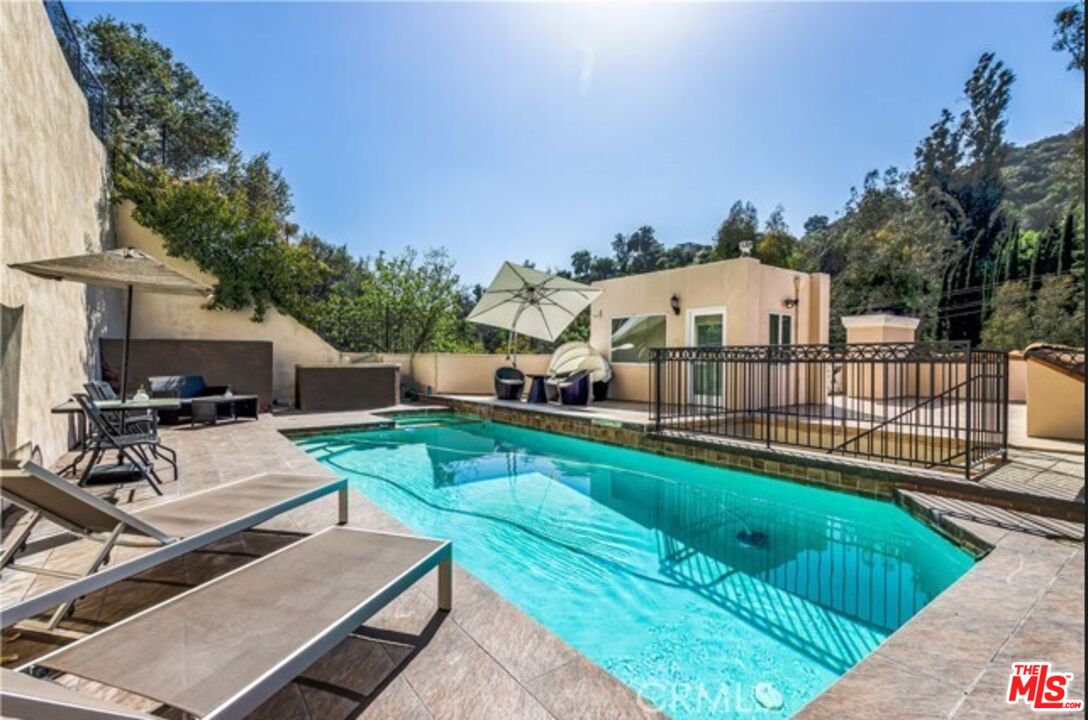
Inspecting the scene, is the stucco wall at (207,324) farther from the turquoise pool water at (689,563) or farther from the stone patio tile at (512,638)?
the stone patio tile at (512,638)

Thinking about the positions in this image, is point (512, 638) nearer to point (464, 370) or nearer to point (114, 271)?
point (114, 271)

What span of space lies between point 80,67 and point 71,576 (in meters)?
9.58

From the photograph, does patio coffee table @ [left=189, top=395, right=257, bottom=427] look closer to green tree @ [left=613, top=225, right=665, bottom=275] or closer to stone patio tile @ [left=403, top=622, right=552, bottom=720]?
stone patio tile @ [left=403, top=622, right=552, bottom=720]

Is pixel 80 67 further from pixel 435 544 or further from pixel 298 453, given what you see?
pixel 435 544

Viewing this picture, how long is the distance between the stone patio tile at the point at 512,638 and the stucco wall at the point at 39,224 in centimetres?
451

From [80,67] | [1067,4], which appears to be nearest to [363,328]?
[80,67]

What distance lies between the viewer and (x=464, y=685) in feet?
6.52

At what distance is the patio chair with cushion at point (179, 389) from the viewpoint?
9.15 meters

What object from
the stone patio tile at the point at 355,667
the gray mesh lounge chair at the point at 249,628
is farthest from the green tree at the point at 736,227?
the stone patio tile at the point at 355,667

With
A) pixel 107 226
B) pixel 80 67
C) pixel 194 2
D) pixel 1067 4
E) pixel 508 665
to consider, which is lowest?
pixel 508 665

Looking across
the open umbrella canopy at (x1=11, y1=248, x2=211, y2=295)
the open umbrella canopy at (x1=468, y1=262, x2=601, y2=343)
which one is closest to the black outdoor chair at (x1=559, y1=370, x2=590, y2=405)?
the open umbrella canopy at (x1=468, y1=262, x2=601, y2=343)

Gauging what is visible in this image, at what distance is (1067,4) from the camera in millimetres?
15117

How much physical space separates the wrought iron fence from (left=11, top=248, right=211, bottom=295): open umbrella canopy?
369 centimetres

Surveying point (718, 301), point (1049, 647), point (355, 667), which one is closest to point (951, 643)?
point (1049, 647)
